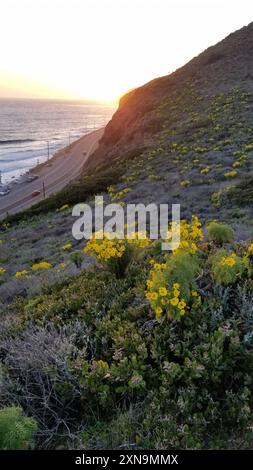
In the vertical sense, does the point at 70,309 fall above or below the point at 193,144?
below

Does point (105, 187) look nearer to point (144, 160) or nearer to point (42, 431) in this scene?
point (144, 160)

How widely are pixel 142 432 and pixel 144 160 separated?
2532 cm

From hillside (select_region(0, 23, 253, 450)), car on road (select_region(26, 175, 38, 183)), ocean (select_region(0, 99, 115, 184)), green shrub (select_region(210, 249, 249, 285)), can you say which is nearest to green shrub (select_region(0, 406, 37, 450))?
hillside (select_region(0, 23, 253, 450))

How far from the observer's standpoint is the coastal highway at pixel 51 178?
48.2 metres

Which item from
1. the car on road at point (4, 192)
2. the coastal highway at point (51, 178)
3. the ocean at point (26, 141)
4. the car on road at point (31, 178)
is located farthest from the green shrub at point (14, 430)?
the ocean at point (26, 141)

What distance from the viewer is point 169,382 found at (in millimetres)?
3541

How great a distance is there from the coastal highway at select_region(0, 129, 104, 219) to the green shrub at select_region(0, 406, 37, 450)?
128 feet

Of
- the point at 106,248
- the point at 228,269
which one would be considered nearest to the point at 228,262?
the point at 228,269

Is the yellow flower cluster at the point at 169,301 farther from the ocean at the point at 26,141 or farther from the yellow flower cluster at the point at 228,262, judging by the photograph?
the ocean at the point at 26,141

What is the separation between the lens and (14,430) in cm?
298

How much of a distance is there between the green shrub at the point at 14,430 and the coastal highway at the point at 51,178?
38904mm

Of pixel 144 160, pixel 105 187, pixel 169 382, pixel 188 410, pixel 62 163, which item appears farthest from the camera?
pixel 62 163

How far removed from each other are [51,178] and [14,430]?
6216 centimetres

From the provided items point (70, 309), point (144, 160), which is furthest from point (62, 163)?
point (70, 309)
